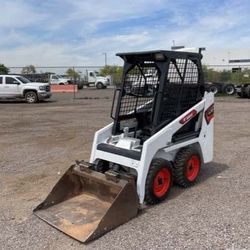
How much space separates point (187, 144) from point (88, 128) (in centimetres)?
656

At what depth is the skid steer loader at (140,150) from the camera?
4.84 meters

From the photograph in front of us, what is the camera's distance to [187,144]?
239 inches

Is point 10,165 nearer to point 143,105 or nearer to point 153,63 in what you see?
point 143,105

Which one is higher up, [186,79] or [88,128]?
[186,79]

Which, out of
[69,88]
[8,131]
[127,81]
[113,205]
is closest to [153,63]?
[127,81]

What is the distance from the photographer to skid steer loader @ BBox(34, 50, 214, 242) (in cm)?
484

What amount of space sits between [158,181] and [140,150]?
0.47m

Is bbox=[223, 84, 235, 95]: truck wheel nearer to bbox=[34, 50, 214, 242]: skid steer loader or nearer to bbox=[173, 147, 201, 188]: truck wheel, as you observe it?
bbox=[34, 50, 214, 242]: skid steer loader

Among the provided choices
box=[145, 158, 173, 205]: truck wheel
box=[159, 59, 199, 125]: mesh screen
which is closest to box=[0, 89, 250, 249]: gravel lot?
Answer: box=[145, 158, 173, 205]: truck wheel

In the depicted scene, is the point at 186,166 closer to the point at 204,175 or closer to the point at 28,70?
the point at 204,175

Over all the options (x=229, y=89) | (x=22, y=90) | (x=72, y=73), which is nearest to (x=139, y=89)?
(x=22, y=90)

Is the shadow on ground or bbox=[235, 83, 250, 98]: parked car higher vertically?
bbox=[235, 83, 250, 98]: parked car

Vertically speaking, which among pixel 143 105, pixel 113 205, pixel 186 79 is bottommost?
pixel 113 205

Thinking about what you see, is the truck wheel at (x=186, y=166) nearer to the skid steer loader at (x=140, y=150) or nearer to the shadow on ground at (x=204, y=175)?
the skid steer loader at (x=140, y=150)
